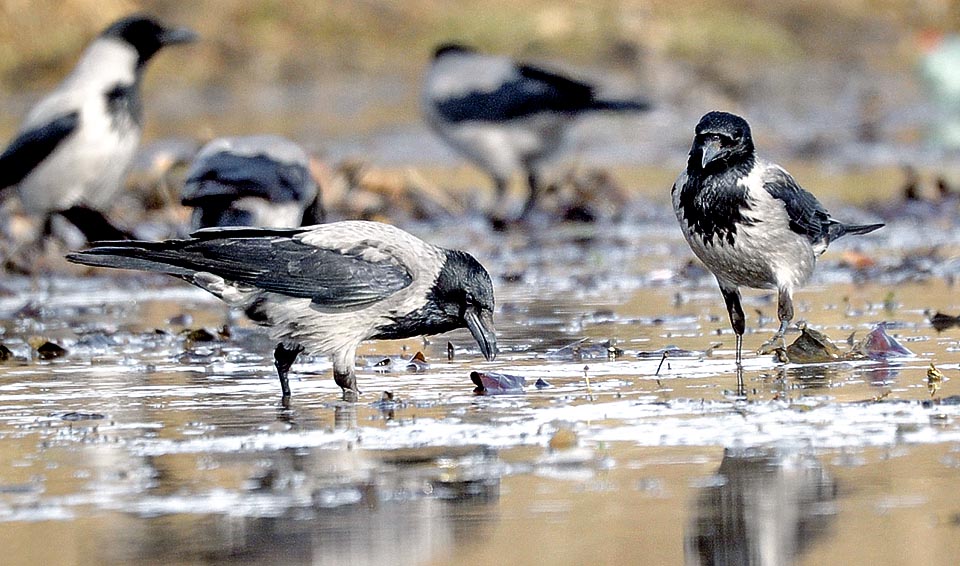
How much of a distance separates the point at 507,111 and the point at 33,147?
4.15 meters

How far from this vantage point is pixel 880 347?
22.2 ft

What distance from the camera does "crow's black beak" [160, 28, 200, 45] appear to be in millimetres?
12781

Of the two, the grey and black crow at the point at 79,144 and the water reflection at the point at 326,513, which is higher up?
the grey and black crow at the point at 79,144

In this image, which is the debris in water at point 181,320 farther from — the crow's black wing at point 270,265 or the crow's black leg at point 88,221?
the crow's black wing at point 270,265

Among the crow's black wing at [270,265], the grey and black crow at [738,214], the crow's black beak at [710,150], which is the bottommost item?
the crow's black wing at [270,265]

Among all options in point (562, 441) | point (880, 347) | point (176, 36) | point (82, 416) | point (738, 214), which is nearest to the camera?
point (562, 441)

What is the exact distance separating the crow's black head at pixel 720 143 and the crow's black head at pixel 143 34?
628cm

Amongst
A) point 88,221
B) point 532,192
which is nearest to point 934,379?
point 88,221

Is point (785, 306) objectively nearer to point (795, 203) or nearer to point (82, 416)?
point (795, 203)

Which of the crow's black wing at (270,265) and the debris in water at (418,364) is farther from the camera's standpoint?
the debris in water at (418,364)

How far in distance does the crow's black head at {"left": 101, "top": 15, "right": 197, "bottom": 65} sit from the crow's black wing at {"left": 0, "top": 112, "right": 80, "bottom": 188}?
0.88m

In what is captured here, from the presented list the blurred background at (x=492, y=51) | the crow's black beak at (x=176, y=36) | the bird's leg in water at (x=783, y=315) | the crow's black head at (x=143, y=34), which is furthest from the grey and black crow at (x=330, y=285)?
the blurred background at (x=492, y=51)

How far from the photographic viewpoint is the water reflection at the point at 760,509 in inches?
151

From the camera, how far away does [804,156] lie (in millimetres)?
19562
